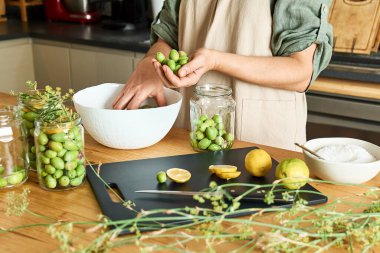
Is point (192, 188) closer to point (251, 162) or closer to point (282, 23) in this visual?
point (251, 162)

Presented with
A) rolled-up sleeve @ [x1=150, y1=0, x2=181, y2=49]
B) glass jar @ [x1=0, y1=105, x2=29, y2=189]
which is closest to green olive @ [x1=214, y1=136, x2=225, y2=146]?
glass jar @ [x1=0, y1=105, x2=29, y2=189]

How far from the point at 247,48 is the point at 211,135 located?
387 mm

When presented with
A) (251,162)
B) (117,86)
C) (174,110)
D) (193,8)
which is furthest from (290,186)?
(193,8)

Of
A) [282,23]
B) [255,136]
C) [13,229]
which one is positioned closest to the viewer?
[13,229]

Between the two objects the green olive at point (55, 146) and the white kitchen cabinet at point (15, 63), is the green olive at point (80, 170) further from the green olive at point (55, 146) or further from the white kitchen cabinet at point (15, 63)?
the white kitchen cabinet at point (15, 63)

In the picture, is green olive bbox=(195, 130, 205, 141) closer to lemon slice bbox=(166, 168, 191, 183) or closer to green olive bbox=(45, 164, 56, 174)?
lemon slice bbox=(166, 168, 191, 183)

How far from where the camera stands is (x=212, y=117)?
1.29 m

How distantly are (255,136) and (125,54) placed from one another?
120 centimetres

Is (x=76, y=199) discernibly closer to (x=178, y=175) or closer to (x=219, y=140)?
(x=178, y=175)

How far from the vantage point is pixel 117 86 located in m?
1.49

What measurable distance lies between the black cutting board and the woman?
0.19 metres

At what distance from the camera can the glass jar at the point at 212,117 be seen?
128 cm

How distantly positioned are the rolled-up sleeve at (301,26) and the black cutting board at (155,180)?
354 millimetres

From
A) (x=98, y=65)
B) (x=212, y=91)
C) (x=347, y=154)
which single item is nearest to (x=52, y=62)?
(x=98, y=65)
